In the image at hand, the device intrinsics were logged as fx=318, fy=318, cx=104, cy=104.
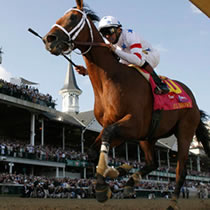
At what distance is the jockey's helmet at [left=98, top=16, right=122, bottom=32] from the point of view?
4973mm

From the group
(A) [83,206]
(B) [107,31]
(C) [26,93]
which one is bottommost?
(A) [83,206]

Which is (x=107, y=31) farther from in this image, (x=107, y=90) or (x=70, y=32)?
(x=107, y=90)

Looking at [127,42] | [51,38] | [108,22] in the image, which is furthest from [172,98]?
[51,38]

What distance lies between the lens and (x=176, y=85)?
6070 millimetres

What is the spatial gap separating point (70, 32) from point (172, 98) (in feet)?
7.16

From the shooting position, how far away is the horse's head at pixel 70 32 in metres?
4.39

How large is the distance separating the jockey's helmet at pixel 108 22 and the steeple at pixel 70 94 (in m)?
56.5

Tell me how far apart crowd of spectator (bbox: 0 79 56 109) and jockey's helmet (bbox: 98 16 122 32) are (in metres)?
22.3

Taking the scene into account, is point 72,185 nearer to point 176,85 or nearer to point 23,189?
point 23,189

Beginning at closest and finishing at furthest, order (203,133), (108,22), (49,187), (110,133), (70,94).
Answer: (110,133)
(108,22)
(203,133)
(49,187)
(70,94)

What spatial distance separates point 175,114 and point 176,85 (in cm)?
68

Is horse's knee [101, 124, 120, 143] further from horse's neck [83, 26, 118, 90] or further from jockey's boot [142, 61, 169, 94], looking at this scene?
jockey's boot [142, 61, 169, 94]

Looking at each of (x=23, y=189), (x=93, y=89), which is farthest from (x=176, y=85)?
(x=23, y=189)

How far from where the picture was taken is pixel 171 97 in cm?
560
